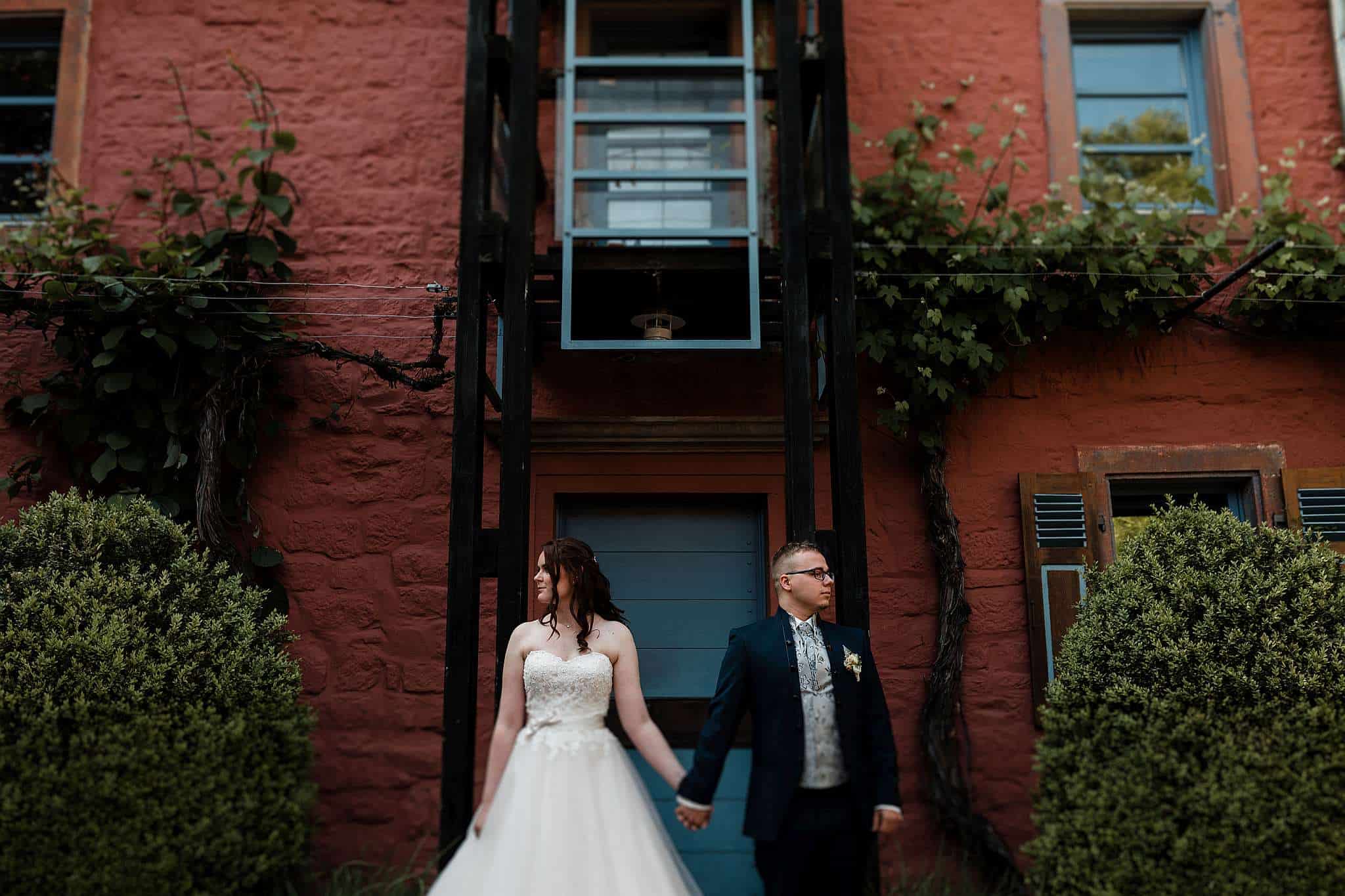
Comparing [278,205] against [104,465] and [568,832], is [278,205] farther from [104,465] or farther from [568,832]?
[568,832]

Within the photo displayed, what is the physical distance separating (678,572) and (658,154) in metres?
2.15

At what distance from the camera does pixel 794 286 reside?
450cm

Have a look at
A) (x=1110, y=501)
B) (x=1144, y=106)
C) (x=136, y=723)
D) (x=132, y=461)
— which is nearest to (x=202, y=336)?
(x=132, y=461)

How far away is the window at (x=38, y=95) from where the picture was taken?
596 centimetres

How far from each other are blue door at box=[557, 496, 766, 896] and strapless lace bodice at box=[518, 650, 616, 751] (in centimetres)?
164

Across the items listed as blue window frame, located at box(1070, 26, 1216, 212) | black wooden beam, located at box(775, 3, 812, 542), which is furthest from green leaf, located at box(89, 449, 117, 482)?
blue window frame, located at box(1070, 26, 1216, 212)

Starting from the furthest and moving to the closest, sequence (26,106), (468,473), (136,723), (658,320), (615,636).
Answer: (26,106) → (658,320) → (468,473) → (136,723) → (615,636)

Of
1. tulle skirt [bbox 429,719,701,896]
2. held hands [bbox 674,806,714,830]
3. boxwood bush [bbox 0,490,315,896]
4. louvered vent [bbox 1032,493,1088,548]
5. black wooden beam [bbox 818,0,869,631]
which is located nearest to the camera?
held hands [bbox 674,806,714,830]

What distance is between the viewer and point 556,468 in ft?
18.1

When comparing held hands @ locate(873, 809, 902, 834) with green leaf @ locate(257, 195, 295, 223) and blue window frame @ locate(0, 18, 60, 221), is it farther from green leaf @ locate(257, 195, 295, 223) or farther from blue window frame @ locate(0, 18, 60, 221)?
blue window frame @ locate(0, 18, 60, 221)

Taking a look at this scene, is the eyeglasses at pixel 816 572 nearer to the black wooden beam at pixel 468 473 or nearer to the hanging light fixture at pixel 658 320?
the black wooden beam at pixel 468 473

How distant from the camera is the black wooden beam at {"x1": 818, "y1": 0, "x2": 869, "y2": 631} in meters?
4.18

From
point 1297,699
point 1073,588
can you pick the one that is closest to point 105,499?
point 1073,588

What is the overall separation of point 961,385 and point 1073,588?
3.88 ft
